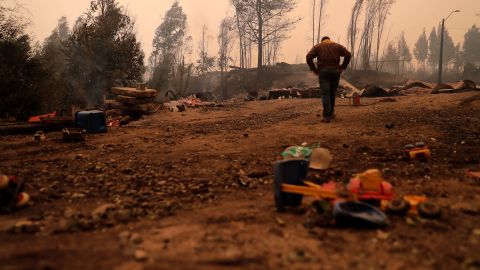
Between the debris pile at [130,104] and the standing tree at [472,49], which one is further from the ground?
the standing tree at [472,49]

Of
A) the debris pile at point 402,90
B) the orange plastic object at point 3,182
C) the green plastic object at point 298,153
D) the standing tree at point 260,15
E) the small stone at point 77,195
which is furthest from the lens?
the standing tree at point 260,15

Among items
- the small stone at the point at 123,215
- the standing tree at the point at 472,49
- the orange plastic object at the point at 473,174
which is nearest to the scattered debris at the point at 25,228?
the small stone at the point at 123,215

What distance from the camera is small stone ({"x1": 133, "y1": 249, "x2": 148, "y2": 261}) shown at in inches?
81.2

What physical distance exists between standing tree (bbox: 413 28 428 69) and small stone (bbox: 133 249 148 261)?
100194 mm

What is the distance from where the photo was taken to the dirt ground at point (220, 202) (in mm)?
2129

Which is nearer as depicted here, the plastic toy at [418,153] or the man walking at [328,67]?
the plastic toy at [418,153]

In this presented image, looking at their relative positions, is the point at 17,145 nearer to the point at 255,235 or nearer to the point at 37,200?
the point at 37,200

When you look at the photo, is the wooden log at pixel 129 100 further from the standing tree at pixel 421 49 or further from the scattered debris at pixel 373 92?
the standing tree at pixel 421 49

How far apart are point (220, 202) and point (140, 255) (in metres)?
1.40

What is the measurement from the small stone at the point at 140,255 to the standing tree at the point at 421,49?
100 m

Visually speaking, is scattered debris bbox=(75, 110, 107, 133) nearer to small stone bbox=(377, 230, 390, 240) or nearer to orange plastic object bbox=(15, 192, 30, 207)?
orange plastic object bbox=(15, 192, 30, 207)

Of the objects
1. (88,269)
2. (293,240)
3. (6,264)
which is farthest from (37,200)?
(293,240)

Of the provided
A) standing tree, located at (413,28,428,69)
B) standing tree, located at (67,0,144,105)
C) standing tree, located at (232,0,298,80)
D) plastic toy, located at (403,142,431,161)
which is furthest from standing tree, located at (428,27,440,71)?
plastic toy, located at (403,142,431,161)

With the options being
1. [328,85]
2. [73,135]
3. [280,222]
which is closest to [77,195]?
[280,222]
